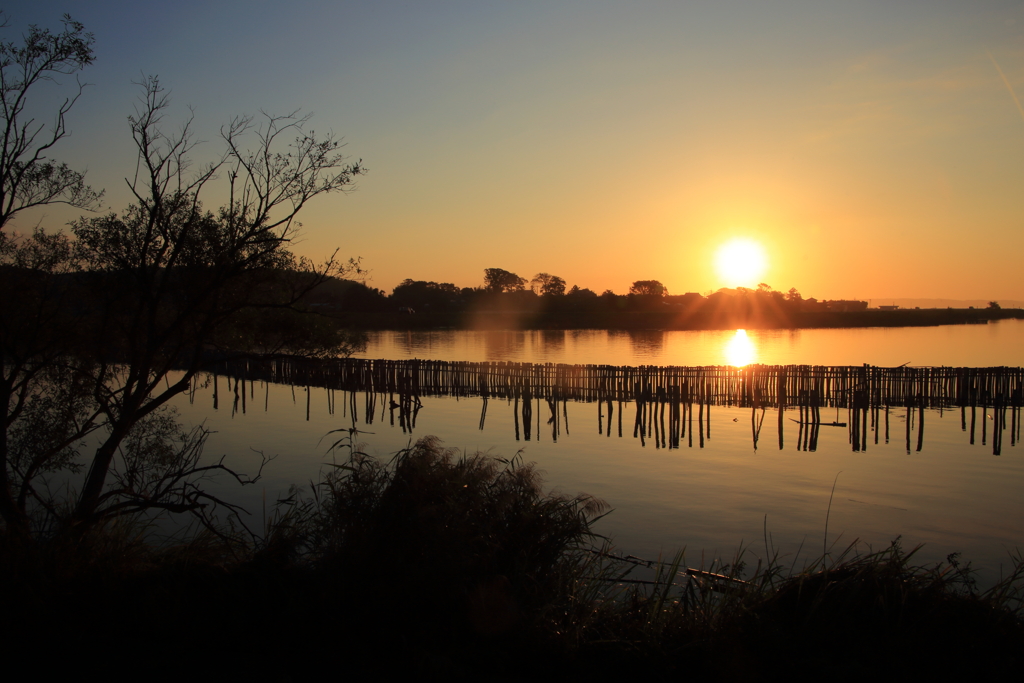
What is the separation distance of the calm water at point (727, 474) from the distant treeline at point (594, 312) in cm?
4582

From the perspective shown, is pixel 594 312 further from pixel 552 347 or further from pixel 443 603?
pixel 443 603

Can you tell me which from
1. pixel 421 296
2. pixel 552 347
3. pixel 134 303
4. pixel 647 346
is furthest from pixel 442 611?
pixel 421 296

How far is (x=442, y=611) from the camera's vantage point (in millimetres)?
4770

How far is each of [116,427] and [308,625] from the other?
5.11 meters

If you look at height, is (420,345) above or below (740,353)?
above

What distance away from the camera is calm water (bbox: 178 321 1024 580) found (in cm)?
1040

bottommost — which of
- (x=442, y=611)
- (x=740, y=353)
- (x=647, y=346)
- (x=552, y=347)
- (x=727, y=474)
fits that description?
(x=727, y=474)

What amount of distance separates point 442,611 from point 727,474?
10764 mm

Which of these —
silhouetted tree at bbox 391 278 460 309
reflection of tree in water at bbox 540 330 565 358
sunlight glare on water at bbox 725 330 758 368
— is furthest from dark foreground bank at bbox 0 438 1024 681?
silhouetted tree at bbox 391 278 460 309

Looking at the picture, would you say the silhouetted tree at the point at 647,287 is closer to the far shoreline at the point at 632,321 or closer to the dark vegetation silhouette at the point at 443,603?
the far shoreline at the point at 632,321

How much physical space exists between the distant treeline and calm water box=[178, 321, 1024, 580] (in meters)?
45.8

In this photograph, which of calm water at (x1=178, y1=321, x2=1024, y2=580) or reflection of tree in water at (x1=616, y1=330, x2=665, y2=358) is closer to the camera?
calm water at (x1=178, y1=321, x2=1024, y2=580)

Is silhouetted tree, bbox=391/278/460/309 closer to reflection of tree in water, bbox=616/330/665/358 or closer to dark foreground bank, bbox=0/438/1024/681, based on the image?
reflection of tree in water, bbox=616/330/665/358

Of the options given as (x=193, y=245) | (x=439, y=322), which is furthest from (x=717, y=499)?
(x=439, y=322)
